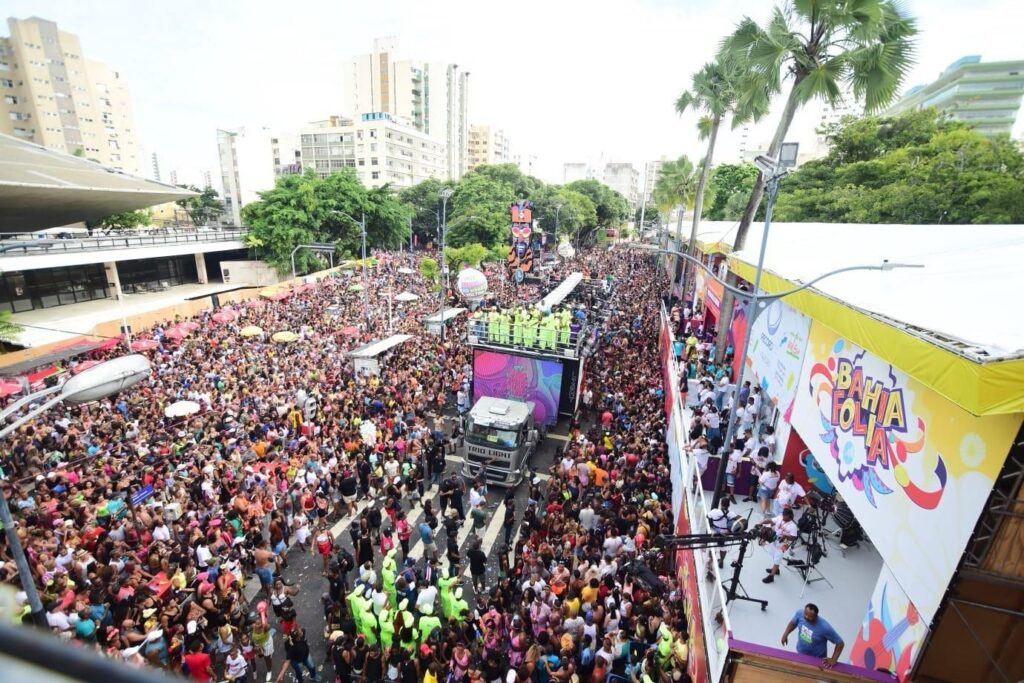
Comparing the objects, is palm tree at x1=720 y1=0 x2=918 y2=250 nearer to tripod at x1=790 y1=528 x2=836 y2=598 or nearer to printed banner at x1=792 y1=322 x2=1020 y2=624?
printed banner at x1=792 y1=322 x2=1020 y2=624

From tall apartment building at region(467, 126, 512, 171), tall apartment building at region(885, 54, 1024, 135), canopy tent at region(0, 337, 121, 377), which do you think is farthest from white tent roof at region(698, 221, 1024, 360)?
tall apartment building at region(467, 126, 512, 171)

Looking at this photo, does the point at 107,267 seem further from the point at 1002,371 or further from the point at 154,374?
the point at 1002,371

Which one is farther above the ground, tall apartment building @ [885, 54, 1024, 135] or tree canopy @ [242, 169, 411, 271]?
tall apartment building @ [885, 54, 1024, 135]

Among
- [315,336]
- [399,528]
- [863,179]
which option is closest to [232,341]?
[315,336]

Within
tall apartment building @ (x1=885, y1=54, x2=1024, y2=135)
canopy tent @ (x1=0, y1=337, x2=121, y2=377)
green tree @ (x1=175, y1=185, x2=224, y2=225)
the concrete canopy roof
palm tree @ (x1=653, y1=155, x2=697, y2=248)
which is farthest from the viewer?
green tree @ (x1=175, y1=185, x2=224, y2=225)

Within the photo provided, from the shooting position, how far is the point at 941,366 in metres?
5.78

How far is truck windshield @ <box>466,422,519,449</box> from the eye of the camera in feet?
48.9

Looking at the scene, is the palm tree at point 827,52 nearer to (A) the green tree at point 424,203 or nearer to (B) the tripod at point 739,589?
(B) the tripod at point 739,589

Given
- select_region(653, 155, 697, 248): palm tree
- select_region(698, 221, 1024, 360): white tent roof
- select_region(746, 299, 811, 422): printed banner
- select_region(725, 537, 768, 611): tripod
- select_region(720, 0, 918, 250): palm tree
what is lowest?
select_region(725, 537, 768, 611): tripod

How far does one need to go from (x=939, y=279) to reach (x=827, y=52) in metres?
8.24

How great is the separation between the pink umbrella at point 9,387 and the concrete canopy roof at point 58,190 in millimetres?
6973

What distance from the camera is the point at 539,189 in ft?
239

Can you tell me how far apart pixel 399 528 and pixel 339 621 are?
2.46 metres

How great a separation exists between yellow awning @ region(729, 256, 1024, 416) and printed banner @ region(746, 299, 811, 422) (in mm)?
2907
